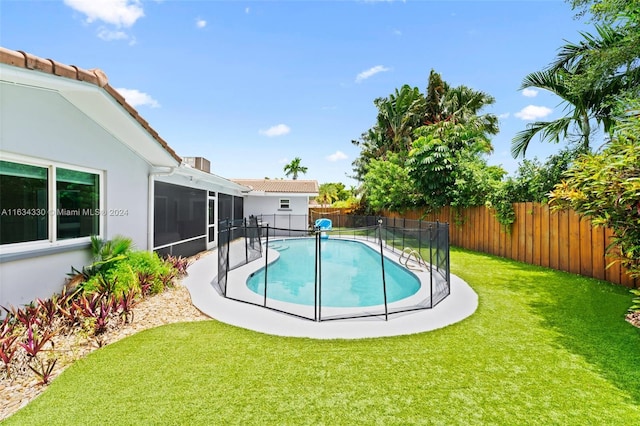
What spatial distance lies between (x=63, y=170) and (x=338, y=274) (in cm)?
772

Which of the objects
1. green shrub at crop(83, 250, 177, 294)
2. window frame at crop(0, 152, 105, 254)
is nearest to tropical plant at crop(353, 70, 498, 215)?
green shrub at crop(83, 250, 177, 294)

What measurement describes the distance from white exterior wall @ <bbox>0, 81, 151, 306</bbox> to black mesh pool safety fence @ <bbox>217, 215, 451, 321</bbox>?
93.7 inches

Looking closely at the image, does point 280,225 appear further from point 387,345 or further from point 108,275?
point 387,345

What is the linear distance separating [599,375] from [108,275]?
7399 millimetres

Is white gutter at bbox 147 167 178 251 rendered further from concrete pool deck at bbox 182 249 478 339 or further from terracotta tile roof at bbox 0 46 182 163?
terracotta tile roof at bbox 0 46 182 163

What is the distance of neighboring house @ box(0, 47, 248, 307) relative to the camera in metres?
3.86

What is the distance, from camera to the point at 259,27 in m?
10.6

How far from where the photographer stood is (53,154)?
455 centimetres

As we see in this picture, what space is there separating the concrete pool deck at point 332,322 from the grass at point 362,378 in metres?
0.22

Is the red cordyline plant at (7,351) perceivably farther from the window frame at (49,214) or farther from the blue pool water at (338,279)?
the blue pool water at (338,279)

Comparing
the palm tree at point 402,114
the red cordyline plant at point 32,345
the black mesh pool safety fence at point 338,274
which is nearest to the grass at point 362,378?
the red cordyline plant at point 32,345

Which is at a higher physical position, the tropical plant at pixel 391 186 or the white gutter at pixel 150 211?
the tropical plant at pixel 391 186

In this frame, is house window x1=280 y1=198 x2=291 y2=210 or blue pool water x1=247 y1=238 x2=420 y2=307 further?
house window x1=280 y1=198 x2=291 y2=210

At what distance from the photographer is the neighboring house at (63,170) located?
12.7 feet
